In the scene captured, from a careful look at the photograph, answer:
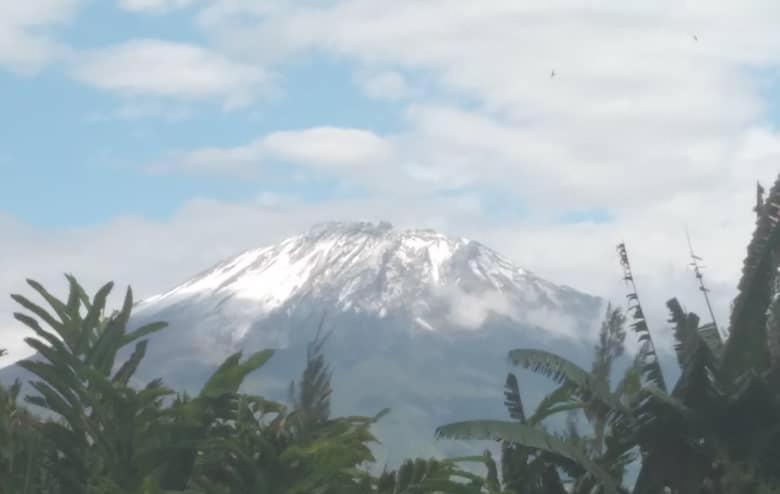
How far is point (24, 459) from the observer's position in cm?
754

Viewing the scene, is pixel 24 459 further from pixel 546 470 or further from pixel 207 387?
pixel 546 470

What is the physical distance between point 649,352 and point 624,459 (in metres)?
2.96

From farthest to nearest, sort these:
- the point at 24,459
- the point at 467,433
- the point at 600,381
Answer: the point at 600,381
the point at 467,433
the point at 24,459

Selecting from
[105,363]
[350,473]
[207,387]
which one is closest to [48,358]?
[105,363]

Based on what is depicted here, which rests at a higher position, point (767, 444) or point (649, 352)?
point (649, 352)

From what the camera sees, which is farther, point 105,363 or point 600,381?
point 600,381

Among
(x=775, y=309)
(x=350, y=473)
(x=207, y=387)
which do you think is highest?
(x=775, y=309)

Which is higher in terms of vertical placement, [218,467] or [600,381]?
[600,381]

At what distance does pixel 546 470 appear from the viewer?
14656mm

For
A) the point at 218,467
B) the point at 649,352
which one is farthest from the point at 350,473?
the point at 649,352

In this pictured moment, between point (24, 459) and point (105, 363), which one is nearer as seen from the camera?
point (24, 459)

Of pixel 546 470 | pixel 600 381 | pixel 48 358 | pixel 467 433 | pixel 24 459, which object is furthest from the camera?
pixel 600 381

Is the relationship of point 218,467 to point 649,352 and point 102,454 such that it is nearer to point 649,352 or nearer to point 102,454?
point 102,454

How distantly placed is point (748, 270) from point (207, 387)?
9.89 metres
